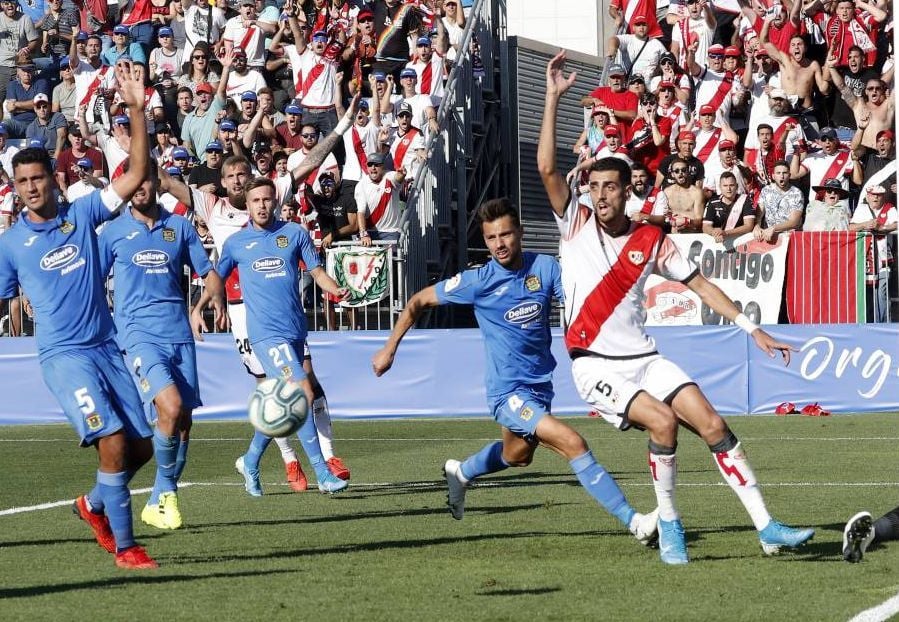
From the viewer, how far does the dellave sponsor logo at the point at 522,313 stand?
9.30 m

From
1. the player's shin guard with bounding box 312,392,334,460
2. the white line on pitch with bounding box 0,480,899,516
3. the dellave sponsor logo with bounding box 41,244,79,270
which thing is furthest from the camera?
the player's shin guard with bounding box 312,392,334,460

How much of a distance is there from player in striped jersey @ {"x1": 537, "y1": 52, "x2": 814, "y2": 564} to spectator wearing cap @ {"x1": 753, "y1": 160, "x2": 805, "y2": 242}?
12.3 meters

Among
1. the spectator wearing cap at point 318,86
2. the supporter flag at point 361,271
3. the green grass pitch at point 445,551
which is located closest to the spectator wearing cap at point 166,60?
the spectator wearing cap at point 318,86

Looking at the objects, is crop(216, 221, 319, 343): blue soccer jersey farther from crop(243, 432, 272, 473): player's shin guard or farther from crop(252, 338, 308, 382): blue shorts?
crop(243, 432, 272, 473): player's shin guard

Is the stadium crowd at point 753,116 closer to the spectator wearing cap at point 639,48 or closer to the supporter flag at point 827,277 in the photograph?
the spectator wearing cap at point 639,48

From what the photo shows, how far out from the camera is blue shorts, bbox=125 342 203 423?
10.1 meters

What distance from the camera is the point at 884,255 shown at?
1992cm

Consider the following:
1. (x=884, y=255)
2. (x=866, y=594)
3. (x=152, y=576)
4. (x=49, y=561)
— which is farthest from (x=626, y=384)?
(x=884, y=255)

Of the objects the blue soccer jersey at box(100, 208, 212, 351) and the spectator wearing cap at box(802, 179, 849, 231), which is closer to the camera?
the blue soccer jersey at box(100, 208, 212, 351)

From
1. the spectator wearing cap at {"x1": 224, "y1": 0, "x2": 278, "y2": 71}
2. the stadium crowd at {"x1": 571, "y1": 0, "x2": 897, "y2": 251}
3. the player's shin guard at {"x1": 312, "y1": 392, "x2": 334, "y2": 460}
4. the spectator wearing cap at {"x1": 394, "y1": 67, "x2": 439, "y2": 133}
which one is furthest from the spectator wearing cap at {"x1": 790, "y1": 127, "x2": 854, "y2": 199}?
the player's shin guard at {"x1": 312, "y1": 392, "x2": 334, "y2": 460}

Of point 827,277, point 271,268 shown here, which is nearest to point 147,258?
point 271,268

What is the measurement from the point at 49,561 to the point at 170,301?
2.51 metres

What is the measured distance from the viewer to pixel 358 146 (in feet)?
76.9

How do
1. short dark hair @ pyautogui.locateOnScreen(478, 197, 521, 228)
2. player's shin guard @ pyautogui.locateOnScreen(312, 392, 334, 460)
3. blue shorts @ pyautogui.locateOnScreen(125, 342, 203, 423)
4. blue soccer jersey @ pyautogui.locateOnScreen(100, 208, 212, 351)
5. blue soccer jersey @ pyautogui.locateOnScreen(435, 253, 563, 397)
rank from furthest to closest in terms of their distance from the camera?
player's shin guard @ pyautogui.locateOnScreen(312, 392, 334, 460), blue soccer jersey @ pyautogui.locateOnScreen(100, 208, 212, 351), blue shorts @ pyautogui.locateOnScreen(125, 342, 203, 423), blue soccer jersey @ pyautogui.locateOnScreen(435, 253, 563, 397), short dark hair @ pyautogui.locateOnScreen(478, 197, 521, 228)
